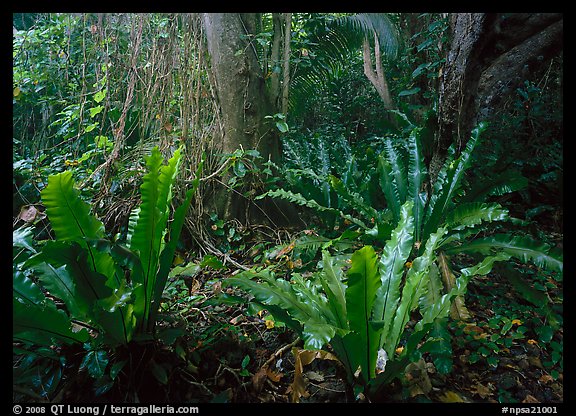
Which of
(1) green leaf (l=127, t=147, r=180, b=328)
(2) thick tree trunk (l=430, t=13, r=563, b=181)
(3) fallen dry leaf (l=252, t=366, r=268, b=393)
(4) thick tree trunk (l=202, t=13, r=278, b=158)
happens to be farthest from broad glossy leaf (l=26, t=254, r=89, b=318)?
(2) thick tree trunk (l=430, t=13, r=563, b=181)

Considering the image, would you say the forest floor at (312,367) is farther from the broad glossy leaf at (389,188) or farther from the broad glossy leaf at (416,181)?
the broad glossy leaf at (389,188)

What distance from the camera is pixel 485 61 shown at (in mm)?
2844

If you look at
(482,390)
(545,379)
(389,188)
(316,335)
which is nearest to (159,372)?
(316,335)

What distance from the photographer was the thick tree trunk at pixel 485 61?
2.67m

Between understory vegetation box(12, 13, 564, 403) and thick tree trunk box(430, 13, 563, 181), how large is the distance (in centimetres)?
13

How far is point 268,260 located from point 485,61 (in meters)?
2.35

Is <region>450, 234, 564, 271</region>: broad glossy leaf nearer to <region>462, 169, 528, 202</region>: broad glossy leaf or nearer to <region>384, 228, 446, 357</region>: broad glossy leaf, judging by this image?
<region>462, 169, 528, 202</region>: broad glossy leaf

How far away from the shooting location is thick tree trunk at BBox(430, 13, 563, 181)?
2666 mm

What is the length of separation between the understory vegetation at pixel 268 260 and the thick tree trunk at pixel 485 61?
132 mm

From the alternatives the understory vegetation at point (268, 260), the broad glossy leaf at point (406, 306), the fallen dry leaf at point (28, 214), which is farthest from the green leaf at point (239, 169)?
the broad glossy leaf at point (406, 306)

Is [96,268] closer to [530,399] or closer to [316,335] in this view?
[316,335]

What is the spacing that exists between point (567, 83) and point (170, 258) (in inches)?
90.5

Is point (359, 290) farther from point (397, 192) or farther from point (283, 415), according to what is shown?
point (397, 192)

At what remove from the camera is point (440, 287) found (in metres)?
1.83
